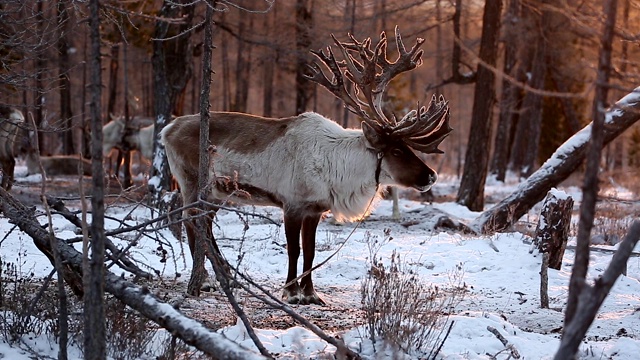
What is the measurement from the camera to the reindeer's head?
7.08 meters

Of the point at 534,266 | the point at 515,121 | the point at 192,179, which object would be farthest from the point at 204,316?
the point at 515,121

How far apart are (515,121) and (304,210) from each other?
945 inches

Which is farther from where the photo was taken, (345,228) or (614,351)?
(345,228)

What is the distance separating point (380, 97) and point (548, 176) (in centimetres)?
470

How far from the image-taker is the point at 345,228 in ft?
38.9

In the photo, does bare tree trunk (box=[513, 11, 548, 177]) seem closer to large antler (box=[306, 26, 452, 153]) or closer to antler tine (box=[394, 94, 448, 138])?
large antler (box=[306, 26, 452, 153])

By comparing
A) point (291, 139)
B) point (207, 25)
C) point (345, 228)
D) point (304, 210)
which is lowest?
point (345, 228)

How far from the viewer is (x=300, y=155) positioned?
23.6ft

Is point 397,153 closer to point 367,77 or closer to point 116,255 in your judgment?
point 367,77

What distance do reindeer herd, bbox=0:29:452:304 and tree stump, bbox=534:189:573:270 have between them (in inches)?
69.2

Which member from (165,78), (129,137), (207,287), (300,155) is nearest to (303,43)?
(165,78)

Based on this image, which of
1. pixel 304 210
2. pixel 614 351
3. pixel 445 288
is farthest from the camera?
pixel 445 288

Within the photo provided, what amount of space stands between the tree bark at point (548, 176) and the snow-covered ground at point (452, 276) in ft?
2.69

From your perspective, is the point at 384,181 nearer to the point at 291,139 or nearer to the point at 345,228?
the point at 291,139
